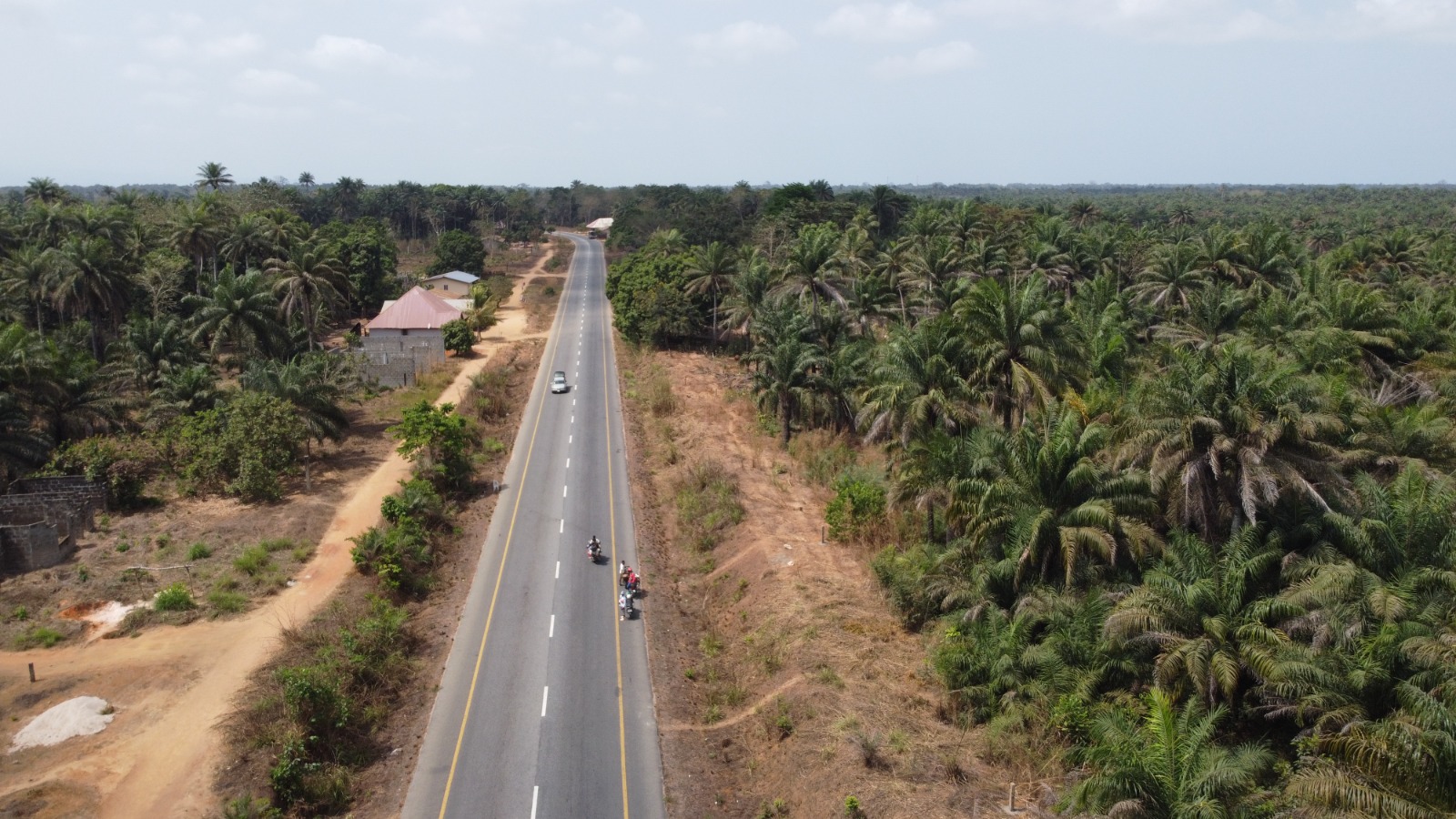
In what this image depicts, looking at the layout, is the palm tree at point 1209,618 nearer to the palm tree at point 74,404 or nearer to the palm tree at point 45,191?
the palm tree at point 74,404

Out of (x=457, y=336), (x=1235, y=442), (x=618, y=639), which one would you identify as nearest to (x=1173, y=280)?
(x=1235, y=442)

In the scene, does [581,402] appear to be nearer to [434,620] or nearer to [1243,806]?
[434,620]

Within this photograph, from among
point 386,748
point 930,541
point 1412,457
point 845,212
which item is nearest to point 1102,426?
point 930,541

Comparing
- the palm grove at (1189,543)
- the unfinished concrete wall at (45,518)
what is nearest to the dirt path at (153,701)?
the unfinished concrete wall at (45,518)

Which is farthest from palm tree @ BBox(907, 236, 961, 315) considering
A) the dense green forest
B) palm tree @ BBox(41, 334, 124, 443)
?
palm tree @ BBox(41, 334, 124, 443)

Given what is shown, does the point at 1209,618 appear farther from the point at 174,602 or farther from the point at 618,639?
the point at 174,602

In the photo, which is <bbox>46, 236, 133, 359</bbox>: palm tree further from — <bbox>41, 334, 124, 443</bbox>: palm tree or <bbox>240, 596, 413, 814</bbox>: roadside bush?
<bbox>240, 596, 413, 814</bbox>: roadside bush
